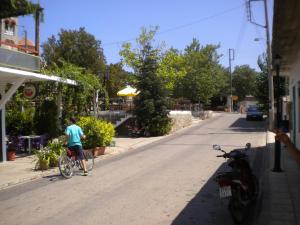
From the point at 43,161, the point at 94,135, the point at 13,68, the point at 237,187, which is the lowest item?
the point at 43,161

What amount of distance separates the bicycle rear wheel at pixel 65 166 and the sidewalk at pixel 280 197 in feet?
16.6

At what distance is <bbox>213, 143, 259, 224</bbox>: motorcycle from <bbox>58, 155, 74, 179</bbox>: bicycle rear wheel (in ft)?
18.2

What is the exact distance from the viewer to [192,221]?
7371 mm

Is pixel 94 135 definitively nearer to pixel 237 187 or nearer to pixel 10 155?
pixel 10 155

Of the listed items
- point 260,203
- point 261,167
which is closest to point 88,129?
point 261,167

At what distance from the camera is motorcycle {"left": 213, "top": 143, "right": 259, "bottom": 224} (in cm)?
713

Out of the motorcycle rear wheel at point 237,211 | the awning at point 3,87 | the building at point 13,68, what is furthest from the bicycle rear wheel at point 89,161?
the motorcycle rear wheel at point 237,211

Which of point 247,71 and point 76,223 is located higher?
point 247,71

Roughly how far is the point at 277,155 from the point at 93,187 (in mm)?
5197

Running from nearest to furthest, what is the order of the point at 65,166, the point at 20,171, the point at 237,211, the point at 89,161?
the point at 237,211 < the point at 65,166 < the point at 20,171 < the point at 89,161

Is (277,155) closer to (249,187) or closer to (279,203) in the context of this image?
(279,203)

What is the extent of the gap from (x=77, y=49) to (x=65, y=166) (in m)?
46.1

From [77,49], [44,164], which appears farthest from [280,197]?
[77,49]

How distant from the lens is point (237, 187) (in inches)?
285
